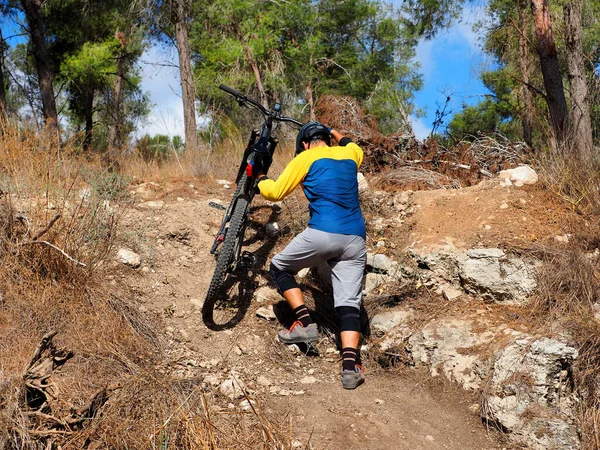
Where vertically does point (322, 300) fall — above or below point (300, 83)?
below

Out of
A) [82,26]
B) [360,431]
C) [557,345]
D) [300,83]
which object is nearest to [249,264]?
[360,431]

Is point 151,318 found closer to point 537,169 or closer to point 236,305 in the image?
point 236,305

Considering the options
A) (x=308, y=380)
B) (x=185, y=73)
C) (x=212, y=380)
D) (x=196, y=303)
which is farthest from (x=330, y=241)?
(x=185, y=73)

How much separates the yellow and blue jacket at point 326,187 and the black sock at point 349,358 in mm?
868

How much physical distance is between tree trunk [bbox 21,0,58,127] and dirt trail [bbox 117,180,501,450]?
7084 millimetres

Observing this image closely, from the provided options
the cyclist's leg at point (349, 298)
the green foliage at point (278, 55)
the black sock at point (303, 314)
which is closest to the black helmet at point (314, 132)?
the cyclist's leg at point (349, 298)

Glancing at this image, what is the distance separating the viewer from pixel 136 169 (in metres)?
7.97

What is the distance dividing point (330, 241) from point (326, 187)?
0.42 metres

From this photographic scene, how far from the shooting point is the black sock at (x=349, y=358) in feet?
14.4

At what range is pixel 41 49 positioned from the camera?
39.5 feet

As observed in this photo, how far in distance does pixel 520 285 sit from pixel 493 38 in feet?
20.2

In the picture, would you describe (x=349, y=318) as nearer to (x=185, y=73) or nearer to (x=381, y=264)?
(x=381, y=264)

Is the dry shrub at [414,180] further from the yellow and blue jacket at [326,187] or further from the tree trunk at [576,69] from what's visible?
the yellow and blue jacket at [326,187]

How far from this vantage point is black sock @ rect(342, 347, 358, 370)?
438 cm
